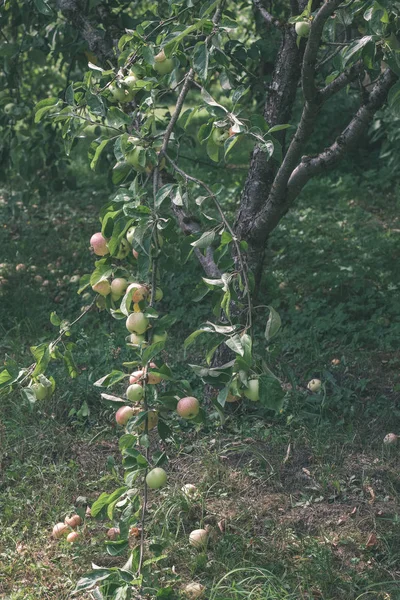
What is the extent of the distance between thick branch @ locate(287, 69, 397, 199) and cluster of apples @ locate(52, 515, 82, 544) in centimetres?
141

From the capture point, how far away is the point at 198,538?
2.62m

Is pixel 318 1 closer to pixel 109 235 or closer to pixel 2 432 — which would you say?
pixel 109 235

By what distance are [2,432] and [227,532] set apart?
1.11 meters

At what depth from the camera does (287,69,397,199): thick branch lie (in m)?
3.01

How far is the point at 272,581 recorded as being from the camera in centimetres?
246

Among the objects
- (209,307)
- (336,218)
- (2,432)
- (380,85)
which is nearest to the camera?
(380,85)

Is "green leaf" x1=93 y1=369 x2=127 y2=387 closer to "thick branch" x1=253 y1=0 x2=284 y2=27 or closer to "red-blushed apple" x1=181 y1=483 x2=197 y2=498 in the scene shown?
"red-blushed apple" x1=181 y1=483 x2=197 y2=498

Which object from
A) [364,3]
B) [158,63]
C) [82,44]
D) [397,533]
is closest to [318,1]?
[364,3]

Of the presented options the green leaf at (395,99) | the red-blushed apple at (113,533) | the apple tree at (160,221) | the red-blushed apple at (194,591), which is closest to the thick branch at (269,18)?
the apple tree at (160,221)

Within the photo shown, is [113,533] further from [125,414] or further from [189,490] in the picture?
[125,414]

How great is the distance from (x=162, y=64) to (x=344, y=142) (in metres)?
0.92

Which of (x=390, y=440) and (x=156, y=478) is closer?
(x=156, y=478)

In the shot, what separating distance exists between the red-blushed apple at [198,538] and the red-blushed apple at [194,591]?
0.21 metres

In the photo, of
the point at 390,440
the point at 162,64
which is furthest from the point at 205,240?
the point at 390,440
